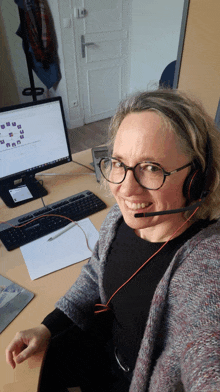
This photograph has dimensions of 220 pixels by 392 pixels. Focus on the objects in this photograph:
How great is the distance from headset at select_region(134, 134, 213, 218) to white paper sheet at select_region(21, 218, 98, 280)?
473 mm

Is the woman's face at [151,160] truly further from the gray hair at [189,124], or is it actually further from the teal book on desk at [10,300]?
the teal book on desk at [10,300]

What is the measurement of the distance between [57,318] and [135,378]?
286 millimetres

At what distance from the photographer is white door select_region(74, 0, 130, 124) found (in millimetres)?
3215

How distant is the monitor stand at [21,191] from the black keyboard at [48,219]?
0.47 feet

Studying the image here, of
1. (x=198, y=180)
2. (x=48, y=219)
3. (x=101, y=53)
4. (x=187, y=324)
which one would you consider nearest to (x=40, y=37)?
(x=101, y=53)

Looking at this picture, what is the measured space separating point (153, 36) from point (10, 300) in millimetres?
3548

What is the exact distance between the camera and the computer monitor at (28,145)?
1.18 meters

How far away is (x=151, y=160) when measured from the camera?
61 centimetres

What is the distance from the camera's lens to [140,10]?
337 cm

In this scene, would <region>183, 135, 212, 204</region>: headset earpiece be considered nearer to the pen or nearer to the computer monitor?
the pen

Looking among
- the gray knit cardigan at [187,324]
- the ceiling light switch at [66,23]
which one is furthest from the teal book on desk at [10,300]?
the ceiling light switch at [66,23]

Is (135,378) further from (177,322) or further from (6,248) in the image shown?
(6,248)

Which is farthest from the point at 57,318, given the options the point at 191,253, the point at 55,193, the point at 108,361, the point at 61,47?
the point at 61,47

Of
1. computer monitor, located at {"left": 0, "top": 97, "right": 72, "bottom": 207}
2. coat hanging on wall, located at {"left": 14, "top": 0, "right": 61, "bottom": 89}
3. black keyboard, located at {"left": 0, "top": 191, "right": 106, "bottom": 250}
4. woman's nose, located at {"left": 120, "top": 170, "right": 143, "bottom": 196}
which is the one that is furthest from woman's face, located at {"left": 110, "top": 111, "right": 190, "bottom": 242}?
coat hanging on wall, located at {"left": 14, "top": 0, "right": 61, "bottom": 89}
